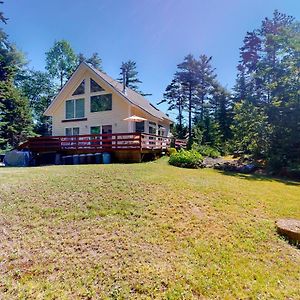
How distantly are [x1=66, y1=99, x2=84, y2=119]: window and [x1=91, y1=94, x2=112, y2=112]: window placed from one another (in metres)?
1.15

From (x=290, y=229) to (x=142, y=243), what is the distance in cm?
346

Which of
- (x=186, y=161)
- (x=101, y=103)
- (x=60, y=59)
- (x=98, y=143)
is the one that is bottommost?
(x=186, y=161)

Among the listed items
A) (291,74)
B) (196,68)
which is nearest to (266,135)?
(291,74)

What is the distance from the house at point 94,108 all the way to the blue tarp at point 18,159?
4.90 m

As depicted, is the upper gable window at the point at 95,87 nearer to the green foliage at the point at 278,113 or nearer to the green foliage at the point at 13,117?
the green foliage at the point at 278,113

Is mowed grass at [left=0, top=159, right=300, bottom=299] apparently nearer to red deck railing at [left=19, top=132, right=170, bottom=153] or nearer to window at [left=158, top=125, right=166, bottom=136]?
red deck railing at [left=19, top=132, right=170, bottom=153]

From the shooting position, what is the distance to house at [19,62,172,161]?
14.5 metres

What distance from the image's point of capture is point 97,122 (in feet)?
60.2

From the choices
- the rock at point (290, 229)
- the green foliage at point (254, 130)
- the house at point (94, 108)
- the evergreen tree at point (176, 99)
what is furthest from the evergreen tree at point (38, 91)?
the rock at point (290, 229)

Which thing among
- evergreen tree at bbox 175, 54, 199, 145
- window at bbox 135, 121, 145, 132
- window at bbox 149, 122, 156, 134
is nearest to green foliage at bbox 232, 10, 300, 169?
window at bbox 149, 122, 156, 134

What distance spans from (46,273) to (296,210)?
676 centimetres

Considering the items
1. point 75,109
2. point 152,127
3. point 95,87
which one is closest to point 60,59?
point 75,109

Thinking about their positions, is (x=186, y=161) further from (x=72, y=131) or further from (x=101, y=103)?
(x=72, y=131)

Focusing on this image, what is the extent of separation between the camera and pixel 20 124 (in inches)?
1083
